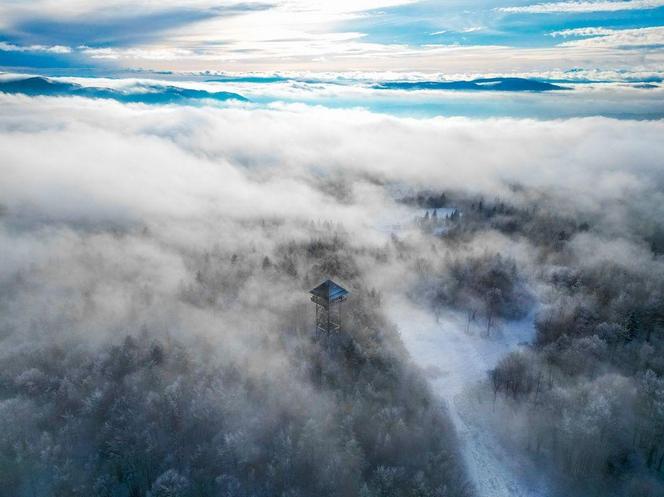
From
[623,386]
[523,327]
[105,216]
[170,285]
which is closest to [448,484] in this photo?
[623,386]

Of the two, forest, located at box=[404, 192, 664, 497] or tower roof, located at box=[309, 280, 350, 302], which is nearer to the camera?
forest, located at box=[404, 192, 664, 497]

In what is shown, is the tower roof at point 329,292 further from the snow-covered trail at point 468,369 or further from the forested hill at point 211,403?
the snow-covered trail at point 468,369

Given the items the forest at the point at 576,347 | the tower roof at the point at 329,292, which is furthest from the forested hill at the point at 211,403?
the forest at the point at 576,347

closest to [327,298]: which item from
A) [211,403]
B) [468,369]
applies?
[211,403]

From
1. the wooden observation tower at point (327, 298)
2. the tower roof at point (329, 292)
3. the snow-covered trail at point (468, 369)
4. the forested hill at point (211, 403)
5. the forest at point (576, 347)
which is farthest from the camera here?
the wooden observation tower at point (327, 298)

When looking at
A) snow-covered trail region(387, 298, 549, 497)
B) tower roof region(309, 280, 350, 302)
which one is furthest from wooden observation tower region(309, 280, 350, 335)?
snow-covered trail region(387, 298, 549, 497)

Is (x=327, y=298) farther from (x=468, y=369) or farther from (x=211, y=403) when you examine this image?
(x=468, y=369)

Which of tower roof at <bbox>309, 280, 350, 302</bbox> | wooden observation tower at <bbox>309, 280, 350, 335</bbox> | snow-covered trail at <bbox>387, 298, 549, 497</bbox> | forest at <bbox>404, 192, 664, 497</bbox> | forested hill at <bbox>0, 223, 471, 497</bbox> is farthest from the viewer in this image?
wooden observation tower at <bbox>309, 280, 350, 335</bbox>

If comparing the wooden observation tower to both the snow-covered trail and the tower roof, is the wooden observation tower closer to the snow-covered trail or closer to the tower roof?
the tower roof
